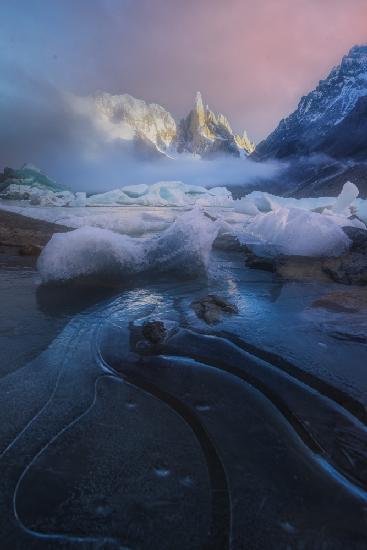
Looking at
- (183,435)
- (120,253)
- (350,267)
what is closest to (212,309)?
(183,435)

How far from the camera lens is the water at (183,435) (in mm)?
1207

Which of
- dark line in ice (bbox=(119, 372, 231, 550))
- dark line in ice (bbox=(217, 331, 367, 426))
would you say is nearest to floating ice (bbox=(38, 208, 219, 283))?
dark line in ice (bbox=(217, 331, 367, 426))

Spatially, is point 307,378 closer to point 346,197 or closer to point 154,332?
point 154,332

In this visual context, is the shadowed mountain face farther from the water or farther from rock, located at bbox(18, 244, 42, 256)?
the water

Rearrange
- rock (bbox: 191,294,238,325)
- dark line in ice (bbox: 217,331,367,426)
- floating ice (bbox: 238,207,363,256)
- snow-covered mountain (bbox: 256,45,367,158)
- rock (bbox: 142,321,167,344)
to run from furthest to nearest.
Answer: snow-covered mountain (bbox: 256,45,367,158), floating ice (bbox: 238,207,363,256), rock (bbox: 191,294,238,325), rock (bbox: 142,321,167,344), dark line in ice (bbox: 217,331,367,426)

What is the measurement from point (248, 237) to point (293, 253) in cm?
315

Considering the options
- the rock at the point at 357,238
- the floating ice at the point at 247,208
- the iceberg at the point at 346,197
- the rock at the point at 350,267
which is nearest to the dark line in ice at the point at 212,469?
the rock at the point at 350,267

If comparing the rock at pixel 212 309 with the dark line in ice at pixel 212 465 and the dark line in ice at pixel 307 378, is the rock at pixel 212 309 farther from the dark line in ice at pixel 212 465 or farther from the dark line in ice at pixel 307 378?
the dark line in ice at pixel 212 465

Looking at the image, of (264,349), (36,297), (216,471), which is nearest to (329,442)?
(216,471)

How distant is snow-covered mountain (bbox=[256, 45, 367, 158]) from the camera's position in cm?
9512

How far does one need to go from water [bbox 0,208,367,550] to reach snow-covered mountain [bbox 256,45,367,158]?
305 feet

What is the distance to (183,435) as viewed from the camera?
1672mm

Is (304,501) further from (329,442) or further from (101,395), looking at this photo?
(101,395)

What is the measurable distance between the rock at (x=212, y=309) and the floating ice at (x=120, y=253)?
6.01ft
